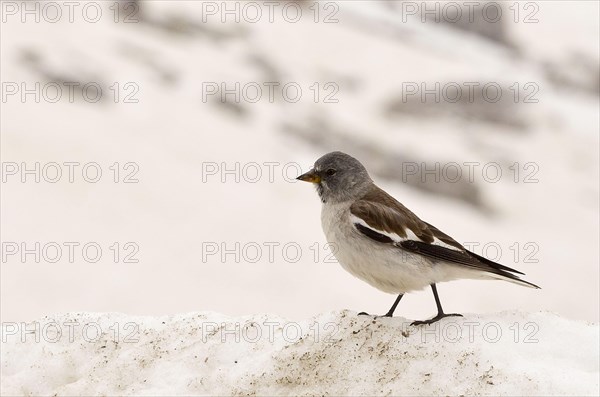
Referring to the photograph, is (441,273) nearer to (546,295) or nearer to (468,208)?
(546,295)

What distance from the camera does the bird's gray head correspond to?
8188 millimetres

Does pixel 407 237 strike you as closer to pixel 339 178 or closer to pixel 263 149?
pixel 339 178

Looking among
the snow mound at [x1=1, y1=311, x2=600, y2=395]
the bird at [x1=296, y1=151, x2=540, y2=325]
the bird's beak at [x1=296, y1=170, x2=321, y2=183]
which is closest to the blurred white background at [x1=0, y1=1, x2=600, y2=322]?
the bird at [x1=296, y1=151, x2=540, y2=325]

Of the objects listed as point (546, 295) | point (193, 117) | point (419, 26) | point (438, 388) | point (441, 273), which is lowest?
point (546, 295)

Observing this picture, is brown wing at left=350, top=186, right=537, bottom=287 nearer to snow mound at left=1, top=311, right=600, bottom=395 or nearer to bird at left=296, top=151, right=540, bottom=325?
bird at left=296, top=151, right=540, bottom=325

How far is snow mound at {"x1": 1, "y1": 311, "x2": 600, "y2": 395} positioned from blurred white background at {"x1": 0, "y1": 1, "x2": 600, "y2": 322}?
6.31m

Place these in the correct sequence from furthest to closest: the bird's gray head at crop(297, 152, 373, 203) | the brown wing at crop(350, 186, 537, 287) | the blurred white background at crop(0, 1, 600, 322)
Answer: the blurred white background at crop(0, 1, 600, 322)
the bird's gray head at crop(297, 152, 373, 203)
the brown wing at crop(350, 186, 537, 287)

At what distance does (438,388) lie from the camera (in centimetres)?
629

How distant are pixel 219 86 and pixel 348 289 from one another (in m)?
15.3

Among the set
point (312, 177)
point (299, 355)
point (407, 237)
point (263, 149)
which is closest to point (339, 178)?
point (312, 177)

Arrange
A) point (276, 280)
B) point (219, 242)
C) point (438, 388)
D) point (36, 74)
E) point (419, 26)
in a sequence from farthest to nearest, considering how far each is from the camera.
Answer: point (419, 26) < point (36, 74) < point (219, 242) < point (276, 280) < point (438, 388)

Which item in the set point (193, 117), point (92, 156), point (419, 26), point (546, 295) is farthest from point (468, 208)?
point (419, 26)

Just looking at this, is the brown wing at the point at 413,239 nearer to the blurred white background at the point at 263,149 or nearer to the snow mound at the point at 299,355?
the snow mound at the point at 299,355

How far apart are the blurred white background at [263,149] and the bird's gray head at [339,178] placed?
5.73 meters
